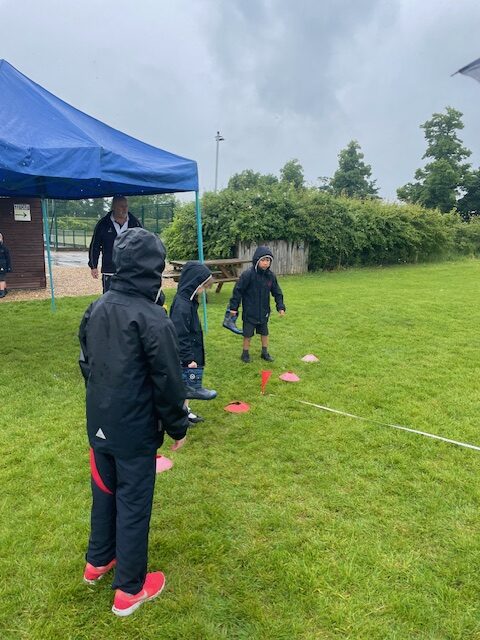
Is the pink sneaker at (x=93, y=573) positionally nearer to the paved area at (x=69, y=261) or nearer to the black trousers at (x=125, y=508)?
the black trousers at (x=125, y=508)

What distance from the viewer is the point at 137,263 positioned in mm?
2094

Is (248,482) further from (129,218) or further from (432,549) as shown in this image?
(129,218)

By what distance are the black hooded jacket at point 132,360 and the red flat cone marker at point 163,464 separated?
1.41 metres

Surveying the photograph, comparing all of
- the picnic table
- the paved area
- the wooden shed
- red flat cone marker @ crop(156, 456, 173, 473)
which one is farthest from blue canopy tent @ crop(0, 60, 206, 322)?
the paved area

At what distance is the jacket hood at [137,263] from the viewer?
2.09 m

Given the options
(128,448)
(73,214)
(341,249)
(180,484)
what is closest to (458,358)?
(180,484)

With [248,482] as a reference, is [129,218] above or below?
above

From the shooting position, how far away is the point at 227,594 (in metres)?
2.35

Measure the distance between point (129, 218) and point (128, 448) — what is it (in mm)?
4785

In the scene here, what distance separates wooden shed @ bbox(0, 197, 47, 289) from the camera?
11344 millimetres

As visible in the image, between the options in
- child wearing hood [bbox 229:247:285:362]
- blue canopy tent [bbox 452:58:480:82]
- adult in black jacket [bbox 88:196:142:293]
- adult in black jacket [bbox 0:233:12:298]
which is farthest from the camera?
adult in black jacket [bbox 0:233:12:298]

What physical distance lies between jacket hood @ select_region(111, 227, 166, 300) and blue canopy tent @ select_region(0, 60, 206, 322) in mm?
3160

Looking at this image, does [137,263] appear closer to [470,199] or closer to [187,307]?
[187,307]

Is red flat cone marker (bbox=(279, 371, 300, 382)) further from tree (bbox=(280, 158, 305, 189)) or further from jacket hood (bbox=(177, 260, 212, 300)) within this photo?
tree (bbox=(280, 158, 305, 189))
